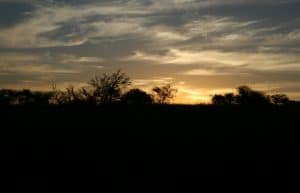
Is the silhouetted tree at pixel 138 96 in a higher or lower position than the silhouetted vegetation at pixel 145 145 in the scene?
higher

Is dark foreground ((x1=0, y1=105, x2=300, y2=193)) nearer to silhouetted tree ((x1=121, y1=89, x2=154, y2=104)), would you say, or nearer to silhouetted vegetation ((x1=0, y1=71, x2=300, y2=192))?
silhouetted vegetation ((x1=0, y1=71, x2=300, y2=192))

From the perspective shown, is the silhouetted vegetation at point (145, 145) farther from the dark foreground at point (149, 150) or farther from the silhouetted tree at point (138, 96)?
the silhouetted tree at point (138, 96)

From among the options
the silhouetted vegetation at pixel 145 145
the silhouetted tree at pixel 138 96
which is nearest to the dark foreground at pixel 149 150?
the silhouetted vegetation at pixel 145 145

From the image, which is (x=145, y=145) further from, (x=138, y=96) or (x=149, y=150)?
(x=138, y=96)

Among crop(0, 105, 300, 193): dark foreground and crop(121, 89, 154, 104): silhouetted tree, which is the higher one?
crop(121, 89, 154, 104): silhouetted tree

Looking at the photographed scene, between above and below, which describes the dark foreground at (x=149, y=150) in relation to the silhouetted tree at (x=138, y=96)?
below

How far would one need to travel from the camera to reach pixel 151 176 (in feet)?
55.1

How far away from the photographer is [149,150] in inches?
778

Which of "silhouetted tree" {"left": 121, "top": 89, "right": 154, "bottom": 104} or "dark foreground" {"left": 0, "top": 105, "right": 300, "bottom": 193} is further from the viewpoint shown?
A: "silhouetted tree" {"left": 121, "top": 89, "right": 154, "bottom": 104}

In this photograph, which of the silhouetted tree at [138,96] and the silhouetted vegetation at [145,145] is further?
the silhouetted tree at [138,96]

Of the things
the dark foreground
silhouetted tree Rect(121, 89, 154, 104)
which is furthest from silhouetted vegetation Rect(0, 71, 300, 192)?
silhouetted tree Rect(121, 89, 154, 104)

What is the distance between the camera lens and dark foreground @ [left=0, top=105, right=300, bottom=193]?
16.1 metres

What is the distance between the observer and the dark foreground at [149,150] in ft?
52.8

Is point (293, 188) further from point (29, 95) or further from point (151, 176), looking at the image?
point (29, 95)
